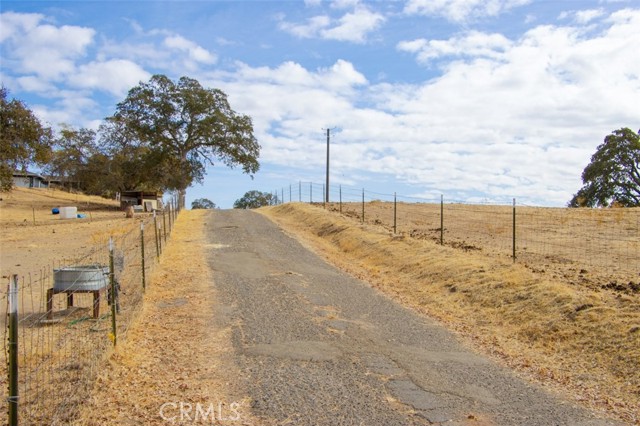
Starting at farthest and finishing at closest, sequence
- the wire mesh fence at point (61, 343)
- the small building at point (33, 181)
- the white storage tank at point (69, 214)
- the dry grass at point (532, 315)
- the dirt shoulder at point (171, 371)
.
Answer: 1. the small building at point (33, 181)
2. the white storage tank at point (69, 214)
3. the dry grass at point (532, 315)
4. the dirt shoulder at point (171, 371)
5. the wire mesh fence at point (61, 343)

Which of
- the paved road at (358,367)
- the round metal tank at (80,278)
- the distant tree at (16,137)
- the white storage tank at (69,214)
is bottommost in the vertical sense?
the paved road at (358,367)

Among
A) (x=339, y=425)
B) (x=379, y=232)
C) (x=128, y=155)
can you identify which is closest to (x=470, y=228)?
(x=379, y=232)

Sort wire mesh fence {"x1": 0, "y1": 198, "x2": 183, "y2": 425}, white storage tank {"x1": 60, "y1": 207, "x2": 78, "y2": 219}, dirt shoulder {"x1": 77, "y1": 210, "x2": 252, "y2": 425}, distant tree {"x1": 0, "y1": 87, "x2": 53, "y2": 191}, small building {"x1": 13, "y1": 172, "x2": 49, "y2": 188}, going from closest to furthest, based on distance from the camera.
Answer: wire mesh fence {"x1": 0, "y1": 198, "x2": 183, "y2": 425} → dirt shoulder {"x1": 77, "y1": 210, "x2": 252, "y2": 425} → distant tree {"x1": 0, "y1": 87, "x2": 53, "y2": 191} → white storage tank {"x1": 60, "y1": 207, "x2": 78, "y2": 219} → small building {"x1": 13, "y1": 172, "x2": 49, "y2": 188}

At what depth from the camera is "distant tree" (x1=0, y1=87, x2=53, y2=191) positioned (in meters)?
27.0

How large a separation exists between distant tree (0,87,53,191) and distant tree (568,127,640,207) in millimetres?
38275

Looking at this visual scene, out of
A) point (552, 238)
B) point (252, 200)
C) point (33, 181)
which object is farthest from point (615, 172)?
point (33, 181)

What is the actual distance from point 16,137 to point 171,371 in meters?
25.6

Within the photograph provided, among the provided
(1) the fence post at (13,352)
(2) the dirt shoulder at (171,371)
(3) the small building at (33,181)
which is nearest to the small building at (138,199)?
(2) the dirt shoulder at (171,371)

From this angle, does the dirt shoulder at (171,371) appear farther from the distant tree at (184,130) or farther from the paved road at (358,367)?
the distant tree at (184,130)

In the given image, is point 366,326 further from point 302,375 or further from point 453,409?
point 453,409

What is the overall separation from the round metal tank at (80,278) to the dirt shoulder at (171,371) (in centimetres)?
91

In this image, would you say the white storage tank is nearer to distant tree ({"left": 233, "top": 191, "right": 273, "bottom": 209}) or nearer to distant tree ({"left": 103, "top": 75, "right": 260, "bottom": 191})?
distant tree ({"left": 103, "top": 75, "right": 260, "bottom": 191})

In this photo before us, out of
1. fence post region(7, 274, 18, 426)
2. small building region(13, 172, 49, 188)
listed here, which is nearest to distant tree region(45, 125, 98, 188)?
small building region(13, 172, 49, 188)

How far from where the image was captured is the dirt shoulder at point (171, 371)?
523cm
